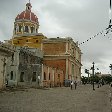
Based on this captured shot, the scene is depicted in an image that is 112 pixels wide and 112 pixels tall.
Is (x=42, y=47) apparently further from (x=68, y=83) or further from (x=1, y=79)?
(x=1, y=79)

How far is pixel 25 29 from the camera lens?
72.9 metres

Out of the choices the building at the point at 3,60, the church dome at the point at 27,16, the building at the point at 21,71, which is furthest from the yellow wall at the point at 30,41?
the building at the point at 3,60

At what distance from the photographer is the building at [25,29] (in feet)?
221

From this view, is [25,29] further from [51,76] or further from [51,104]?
[51,104]

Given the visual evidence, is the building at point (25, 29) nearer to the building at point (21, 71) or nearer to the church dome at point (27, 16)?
the church dome at point (27, 16)

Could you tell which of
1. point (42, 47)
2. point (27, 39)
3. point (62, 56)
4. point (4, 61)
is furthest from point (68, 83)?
point (4, 61)

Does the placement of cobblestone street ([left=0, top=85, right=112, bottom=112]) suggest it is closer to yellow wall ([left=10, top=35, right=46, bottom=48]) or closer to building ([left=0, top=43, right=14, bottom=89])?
building ([left=0, top=43, right=14, bottom=89])

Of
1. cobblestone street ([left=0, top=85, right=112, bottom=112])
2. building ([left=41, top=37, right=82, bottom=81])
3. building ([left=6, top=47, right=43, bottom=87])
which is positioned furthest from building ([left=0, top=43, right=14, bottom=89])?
building ([left=41, top=37, right=82, bottom=81])

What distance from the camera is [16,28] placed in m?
73.5

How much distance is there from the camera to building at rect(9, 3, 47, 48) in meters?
67.4

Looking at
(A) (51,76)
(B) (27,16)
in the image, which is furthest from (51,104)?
(B) (27,16)

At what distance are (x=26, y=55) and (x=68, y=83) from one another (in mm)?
16017

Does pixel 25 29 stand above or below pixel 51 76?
above

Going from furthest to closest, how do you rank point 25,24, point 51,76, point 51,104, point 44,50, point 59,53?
point 25,24
point 44,50
point 59,53
point 51,76
point 51,104
